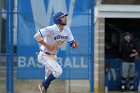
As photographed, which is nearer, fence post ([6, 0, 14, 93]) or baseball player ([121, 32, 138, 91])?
fence post ([6, 0, 14, 93])

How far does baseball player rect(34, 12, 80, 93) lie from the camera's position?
40.0 ft

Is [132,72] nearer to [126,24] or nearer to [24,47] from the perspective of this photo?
[126,24]

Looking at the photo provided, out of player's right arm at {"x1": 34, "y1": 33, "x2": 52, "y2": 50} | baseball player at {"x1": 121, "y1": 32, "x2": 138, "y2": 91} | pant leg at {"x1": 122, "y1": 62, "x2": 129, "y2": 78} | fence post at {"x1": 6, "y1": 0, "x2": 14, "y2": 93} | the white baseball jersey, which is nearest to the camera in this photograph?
player's right arm at {"x1": 34, "y1": 33, "x2": 52, "y2": 50}

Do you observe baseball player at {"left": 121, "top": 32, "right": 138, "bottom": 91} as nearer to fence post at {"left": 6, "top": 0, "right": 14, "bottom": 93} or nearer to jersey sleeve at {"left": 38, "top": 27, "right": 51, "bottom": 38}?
fence post at {"left": 6, "top": 0, "right": 14, "bottom": 93}

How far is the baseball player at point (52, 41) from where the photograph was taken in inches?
480

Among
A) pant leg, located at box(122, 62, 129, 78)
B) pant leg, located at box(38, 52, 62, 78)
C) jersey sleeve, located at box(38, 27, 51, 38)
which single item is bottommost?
pant leg, located at box(122, 62, 129, 78)

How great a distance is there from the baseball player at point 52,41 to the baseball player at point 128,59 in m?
4.67

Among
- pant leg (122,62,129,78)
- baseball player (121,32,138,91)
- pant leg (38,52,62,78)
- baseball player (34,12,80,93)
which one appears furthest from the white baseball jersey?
pant leg (122,62,129,78)

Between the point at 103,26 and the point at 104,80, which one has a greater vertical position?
the point at 103,26

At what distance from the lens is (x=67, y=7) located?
46.7ft

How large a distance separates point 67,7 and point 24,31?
115cm

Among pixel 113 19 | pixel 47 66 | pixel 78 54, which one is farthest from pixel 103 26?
pixel 47 66

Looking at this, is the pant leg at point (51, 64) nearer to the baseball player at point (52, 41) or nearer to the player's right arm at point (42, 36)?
the baseball player at point (52, 41)

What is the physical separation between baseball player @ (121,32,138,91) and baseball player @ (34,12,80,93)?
4669 millimetres
